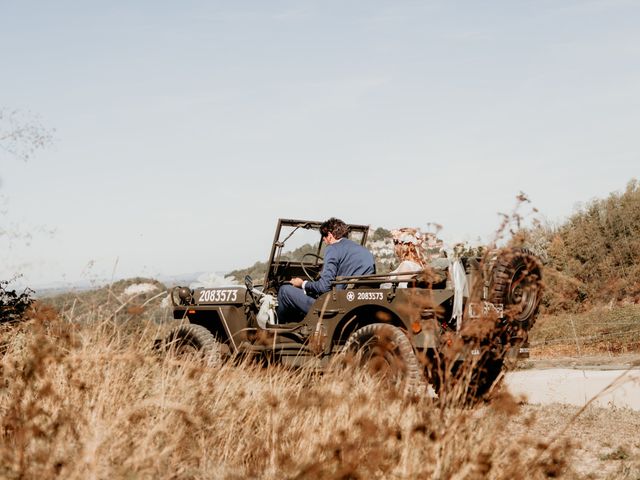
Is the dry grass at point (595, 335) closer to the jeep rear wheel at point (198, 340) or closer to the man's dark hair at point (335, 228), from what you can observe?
the man's dark hair at point (335, 228)

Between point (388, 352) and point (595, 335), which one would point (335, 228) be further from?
point (595, 335)

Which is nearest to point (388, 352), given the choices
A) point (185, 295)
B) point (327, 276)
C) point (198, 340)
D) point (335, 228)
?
point (327, 276)

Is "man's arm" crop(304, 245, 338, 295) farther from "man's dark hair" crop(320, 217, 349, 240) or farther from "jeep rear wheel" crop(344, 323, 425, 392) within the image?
"jeep rear wheel" crop(344, 323, 425, 392)

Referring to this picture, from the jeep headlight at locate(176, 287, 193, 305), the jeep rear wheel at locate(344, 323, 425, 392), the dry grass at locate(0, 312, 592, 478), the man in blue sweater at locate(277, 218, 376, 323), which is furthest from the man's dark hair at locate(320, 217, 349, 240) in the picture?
the dry grass at locate(0, 312, 592, 478)

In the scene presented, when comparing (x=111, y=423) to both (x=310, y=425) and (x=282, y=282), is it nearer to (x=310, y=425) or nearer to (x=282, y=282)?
(x=310, y=425)

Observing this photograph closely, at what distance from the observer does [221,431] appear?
470cm

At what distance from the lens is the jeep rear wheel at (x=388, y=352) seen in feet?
22.5

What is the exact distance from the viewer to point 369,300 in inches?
295

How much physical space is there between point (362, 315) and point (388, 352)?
78 centimetres

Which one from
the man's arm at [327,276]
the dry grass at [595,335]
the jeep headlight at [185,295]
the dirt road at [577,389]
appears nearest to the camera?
the man's arm at [327,276]

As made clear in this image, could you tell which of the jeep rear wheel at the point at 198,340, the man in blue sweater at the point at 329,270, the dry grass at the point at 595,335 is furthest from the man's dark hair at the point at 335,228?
the dry grass at the point at 595,335

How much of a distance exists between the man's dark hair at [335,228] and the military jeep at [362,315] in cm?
55

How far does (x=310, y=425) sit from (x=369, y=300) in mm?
2780

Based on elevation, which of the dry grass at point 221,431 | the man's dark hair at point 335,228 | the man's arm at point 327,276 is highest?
the man's dark hair at point 335,228
